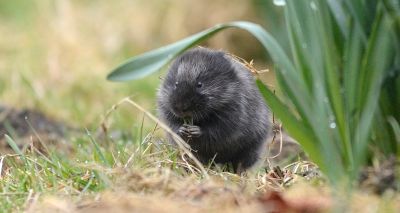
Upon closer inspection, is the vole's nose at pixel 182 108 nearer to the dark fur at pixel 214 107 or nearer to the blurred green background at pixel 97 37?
the dark fur at pixel 214 107

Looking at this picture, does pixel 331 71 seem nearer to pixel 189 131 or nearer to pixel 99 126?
pixel 189 131

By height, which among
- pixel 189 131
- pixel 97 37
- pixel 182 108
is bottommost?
pixel 97 37

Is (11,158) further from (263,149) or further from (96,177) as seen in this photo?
(263,149)

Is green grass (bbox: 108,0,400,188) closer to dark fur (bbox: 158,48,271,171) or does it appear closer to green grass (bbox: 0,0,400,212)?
green grass (bbox: 0,0,400,212)

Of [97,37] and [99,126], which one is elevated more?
[99,126]

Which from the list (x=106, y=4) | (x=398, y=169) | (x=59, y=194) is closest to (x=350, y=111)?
(x=398, y=169)

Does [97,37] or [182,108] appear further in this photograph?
[97,37]

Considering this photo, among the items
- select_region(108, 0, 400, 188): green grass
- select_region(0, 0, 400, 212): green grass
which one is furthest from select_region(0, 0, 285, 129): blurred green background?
select_region(108, 0, 400, 188): green grass

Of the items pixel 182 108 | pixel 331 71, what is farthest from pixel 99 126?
pixel 331 71
